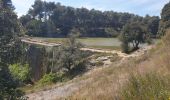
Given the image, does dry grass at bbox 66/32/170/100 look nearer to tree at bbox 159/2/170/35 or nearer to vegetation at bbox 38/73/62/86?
vegetation at bbox 38/73/62/86

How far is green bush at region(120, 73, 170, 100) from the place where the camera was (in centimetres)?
710

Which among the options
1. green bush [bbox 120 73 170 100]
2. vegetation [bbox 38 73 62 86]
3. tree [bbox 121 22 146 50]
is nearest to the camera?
green bush [bbox 120 73 170 100]

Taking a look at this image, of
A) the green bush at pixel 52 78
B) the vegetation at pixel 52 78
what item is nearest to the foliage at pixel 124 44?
the green bush at pixel 52 78

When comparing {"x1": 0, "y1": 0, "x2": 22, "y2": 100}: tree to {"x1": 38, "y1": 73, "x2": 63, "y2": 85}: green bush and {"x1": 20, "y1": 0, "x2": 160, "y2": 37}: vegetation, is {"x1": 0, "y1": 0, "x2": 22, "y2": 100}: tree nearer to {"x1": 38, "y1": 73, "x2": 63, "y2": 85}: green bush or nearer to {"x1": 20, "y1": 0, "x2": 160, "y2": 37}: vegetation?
{"x1": 38, "y1": 73, "x2": 63, "y2": 85}: green bush

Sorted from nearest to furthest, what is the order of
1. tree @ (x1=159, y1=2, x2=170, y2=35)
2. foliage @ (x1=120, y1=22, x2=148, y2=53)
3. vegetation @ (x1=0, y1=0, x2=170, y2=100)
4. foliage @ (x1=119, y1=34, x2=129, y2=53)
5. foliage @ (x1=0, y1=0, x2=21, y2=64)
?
vegetation @ (x1=0, y1=0, x2=170, y2=100)
foliage @ (x1=0, y1=0, x2=21, y2=64)
foliage @ (x1=119, y1=34, x2=129, y2=53)
foliage @ (x1=120, y1=22, x2=148, y2=53)
tree @ (x1=159, y1=2, x2=170, y2=35)

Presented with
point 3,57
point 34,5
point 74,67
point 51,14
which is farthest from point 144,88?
point 34,5

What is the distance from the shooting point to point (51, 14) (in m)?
105

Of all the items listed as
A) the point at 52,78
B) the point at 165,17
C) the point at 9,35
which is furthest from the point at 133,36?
the point at 9,35

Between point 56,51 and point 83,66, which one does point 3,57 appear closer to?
point 83,66

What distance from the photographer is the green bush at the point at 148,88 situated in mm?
7102

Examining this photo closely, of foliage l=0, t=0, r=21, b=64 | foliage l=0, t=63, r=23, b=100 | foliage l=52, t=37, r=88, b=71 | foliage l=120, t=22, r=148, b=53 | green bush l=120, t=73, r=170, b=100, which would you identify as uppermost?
foliage l=0, t=0, r=21, b=64

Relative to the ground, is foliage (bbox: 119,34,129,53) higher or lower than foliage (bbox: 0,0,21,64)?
lower

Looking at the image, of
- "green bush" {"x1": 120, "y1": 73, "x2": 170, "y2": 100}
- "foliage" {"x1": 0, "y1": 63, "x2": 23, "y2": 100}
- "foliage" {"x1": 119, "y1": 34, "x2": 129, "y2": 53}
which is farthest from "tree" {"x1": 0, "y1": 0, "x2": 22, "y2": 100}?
"foliage" {"x1": 119, "y1": 34, "x2": 129, "y2": 53}

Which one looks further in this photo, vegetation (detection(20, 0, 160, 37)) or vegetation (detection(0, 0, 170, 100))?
vegetation (detection(20, 0, 160, 37))
